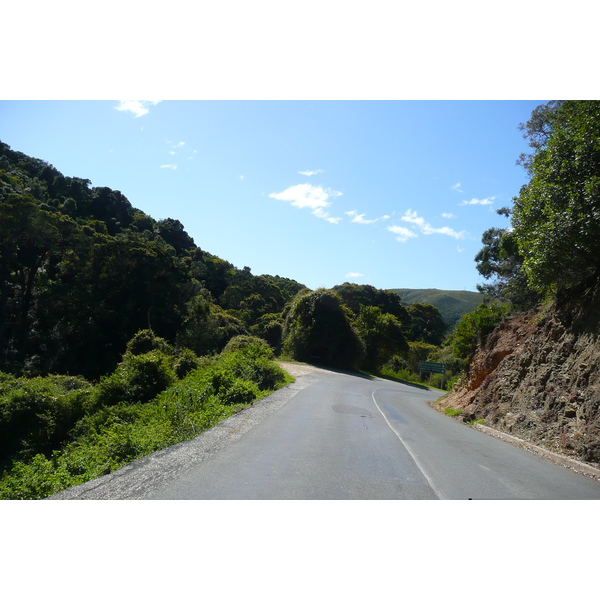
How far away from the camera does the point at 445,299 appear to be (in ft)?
508

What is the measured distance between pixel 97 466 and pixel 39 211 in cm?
3212

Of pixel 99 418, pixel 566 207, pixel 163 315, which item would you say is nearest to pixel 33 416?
pixel 99 418

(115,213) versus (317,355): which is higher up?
(115,213)

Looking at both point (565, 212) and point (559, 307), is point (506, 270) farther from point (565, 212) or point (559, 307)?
point (565, 212)

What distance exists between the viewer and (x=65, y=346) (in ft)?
115

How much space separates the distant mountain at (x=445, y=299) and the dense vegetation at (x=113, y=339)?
248 feet

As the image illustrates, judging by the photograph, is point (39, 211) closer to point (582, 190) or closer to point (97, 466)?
point (97, 466)

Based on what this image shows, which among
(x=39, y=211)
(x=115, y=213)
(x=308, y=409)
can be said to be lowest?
(x=308, y=409)

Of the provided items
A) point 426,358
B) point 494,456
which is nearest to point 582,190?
point 494,456

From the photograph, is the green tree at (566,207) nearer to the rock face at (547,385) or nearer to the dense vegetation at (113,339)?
the rock face at (547,385)

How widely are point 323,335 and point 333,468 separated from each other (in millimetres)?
35246

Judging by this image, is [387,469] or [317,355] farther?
[317,355]

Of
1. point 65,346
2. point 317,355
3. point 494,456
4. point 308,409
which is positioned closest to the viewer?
point 494,456

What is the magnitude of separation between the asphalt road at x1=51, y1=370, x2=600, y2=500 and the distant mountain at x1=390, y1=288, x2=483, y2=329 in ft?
406
